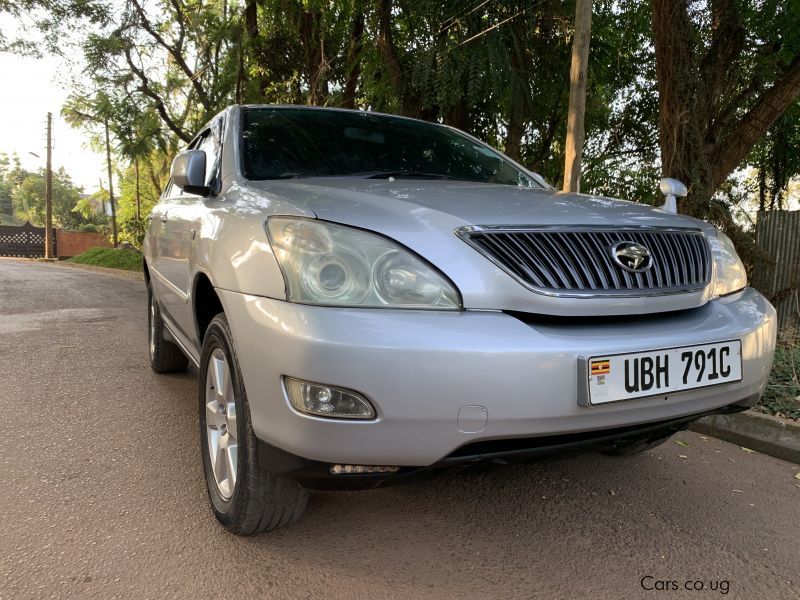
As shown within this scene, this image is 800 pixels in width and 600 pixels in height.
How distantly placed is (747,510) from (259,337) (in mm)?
1973

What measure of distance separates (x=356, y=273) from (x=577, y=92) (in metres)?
4.47

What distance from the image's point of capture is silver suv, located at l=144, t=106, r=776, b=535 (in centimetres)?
149

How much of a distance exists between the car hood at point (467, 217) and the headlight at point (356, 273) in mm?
38

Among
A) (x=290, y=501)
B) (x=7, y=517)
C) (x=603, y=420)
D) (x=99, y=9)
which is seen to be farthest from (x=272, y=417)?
(x=99, y=9)

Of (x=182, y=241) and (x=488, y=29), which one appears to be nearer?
(x=182, y=241)

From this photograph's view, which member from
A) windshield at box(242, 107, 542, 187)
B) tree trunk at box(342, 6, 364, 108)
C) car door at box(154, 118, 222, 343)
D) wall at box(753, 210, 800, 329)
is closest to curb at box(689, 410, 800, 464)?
windshield at box(242, 107, 542, 187)

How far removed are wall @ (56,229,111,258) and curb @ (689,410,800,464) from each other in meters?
40.8

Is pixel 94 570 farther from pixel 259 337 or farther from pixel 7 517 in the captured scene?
pixel 259 337

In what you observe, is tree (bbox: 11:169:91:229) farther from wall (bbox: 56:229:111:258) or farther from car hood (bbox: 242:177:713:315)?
car hood (bbox: 242:177:713:315)

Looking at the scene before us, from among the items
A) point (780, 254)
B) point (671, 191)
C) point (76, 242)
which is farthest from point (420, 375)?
point (76, 242)

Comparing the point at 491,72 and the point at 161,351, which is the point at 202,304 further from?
the point at 491,72

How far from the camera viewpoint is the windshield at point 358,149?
255 centimetres

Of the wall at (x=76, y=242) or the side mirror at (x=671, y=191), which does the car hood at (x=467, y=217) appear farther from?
the wall at (x=76, y=242)

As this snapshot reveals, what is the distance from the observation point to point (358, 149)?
277 cm
